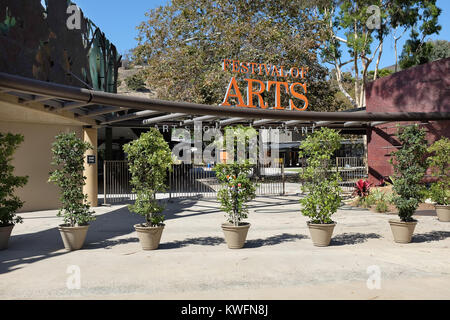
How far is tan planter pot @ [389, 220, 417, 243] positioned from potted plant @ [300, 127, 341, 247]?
172 cm

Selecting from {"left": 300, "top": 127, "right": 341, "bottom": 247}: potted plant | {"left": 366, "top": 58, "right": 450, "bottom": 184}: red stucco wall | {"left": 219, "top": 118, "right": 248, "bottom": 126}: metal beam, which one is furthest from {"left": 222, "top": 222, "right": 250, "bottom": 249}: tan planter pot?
{"left": 366, "top": 58, "right": 450, "bottom": 184}: red stucco wall

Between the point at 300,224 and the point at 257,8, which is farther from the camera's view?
the point at 257,8

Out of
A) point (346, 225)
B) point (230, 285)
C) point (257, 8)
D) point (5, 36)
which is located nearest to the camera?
point (230, 285)

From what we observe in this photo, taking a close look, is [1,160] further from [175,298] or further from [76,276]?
[175,298]

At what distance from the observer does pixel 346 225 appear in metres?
11.8

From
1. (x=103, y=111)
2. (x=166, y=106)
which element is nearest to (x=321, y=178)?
(x=166, y=106)

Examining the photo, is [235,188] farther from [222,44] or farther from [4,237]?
[222,44]

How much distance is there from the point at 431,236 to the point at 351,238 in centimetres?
239

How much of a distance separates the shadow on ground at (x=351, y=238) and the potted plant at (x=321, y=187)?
574mm

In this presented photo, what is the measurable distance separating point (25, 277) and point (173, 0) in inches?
1062

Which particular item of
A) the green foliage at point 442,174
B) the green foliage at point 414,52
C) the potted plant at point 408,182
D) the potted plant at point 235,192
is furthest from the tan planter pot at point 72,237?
the green foliage at point 414,52

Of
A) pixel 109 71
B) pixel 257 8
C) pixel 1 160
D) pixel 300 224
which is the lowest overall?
pixel 300 224

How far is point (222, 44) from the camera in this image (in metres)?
27.2
